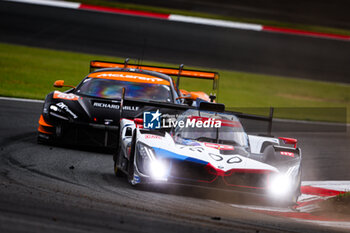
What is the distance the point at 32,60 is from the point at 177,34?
23.5 feet

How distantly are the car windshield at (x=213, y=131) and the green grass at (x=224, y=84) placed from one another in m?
7.24

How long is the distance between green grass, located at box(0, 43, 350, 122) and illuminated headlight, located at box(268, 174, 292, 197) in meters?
8.73

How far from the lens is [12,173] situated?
7.09 metres

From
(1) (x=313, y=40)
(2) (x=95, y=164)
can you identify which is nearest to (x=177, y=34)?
(1) (x=313, y=40)

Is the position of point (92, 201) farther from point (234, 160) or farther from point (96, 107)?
point (96, 107)

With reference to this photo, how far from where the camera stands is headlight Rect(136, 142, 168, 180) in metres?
6.63

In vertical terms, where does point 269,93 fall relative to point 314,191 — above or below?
above

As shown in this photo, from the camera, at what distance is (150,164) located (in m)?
6.68

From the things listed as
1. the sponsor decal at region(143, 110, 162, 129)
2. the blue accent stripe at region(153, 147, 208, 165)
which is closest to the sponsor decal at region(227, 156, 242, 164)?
the blue accent stripe at region(153, 147, 208, 165)

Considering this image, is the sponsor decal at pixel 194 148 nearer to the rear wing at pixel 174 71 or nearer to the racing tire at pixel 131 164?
the racing tire at pixel 131 164

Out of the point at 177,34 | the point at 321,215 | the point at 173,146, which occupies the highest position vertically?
the point at 177,34

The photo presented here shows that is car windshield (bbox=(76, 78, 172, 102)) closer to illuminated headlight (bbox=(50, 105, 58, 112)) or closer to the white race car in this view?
illuminated headlight (bbox=(50, 105, 58, 112))

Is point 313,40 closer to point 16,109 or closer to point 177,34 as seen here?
point 177,34

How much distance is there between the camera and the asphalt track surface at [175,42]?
861 inches
